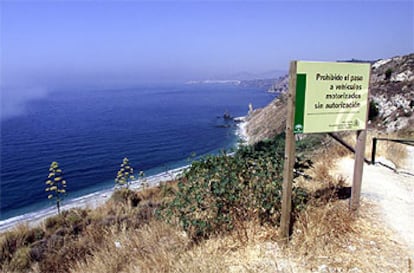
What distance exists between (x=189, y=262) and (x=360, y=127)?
2.62 meters

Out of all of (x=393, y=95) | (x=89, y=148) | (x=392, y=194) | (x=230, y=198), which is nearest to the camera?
(x=230, y=198)

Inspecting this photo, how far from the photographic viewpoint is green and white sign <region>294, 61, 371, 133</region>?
3092mm

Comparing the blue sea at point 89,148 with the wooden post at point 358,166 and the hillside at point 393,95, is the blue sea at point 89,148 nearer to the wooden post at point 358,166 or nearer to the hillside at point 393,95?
the hillside at point 393,95

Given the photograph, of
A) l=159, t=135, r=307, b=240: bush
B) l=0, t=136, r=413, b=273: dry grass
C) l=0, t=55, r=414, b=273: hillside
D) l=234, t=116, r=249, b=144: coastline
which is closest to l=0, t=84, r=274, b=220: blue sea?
l=234, t=116, r=249, b=144: coastline

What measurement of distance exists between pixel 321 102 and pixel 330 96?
0.50 ft

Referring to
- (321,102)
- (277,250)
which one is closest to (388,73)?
(321,102)

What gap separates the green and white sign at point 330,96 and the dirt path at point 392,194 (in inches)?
56.3

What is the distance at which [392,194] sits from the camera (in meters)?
5.15

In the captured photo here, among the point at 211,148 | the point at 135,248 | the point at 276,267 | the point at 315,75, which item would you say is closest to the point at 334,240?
the point at 276,267

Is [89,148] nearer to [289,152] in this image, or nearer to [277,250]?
[277,250]

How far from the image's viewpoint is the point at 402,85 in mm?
24234

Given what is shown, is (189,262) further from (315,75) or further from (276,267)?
(315,75)

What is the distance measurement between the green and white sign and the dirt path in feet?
4.69

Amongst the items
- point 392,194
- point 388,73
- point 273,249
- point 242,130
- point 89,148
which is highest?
point 388,73
